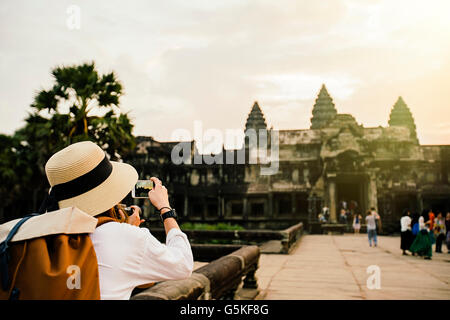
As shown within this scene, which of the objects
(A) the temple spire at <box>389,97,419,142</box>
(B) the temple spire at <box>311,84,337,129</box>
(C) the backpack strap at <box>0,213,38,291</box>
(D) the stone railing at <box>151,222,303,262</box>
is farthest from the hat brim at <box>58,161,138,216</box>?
(A) the temple spire at <box>389,97,419,142</box>

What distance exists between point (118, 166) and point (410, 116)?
211 ft

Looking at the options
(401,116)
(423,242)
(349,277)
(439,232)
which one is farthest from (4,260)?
(401,116)

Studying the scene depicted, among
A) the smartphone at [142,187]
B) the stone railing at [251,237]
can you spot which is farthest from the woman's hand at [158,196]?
the stone railing at [251,237]

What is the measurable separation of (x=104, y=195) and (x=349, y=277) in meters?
7.62

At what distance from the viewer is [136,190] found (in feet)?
6.80

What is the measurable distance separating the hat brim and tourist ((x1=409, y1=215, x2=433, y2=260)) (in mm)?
11739

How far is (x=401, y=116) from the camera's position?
5878 centimetres

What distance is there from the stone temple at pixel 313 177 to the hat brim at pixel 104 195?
94.9ft

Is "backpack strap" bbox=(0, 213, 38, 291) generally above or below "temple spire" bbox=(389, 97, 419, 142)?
below

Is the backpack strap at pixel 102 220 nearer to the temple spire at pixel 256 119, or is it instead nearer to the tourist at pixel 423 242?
the tourist at pixel 423 242

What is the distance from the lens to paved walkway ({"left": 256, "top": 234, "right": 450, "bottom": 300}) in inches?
259

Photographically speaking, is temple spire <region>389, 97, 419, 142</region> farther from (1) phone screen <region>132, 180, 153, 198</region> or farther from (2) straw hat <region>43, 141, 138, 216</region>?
(2) straw hat <region>43, 141, 138, 216</region>
